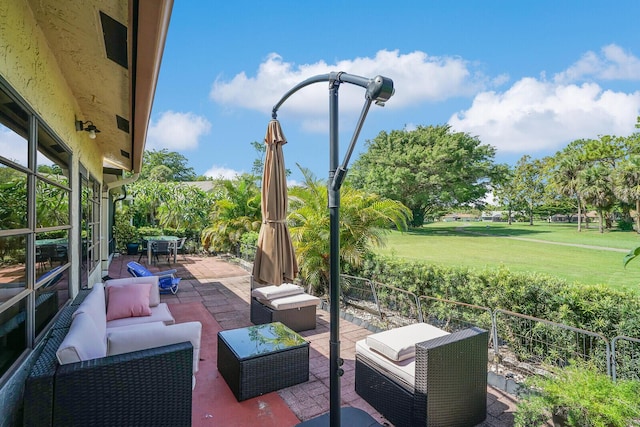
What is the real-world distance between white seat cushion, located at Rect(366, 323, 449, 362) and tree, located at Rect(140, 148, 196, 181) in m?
51.5

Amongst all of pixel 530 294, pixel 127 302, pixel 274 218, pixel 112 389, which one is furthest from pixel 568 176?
pixel 112 389

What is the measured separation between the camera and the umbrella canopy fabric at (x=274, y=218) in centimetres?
372

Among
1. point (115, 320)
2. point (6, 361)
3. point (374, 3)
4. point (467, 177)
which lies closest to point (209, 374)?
point (115, 320)

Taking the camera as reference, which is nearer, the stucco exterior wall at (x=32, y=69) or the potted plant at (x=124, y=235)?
the stucco exterior wall at (x=32, y=69)

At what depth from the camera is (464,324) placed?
531 centimetres

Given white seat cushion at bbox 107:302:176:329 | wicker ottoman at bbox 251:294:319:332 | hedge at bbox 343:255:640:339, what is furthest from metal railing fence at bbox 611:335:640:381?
white seat cushion at bbox 107:302:176:329

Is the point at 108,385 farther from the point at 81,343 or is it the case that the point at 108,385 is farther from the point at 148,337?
the point at 148,337

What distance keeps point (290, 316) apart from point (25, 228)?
3.86 metres

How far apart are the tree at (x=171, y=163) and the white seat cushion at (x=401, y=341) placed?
169 feet

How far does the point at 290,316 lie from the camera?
18.3 ft

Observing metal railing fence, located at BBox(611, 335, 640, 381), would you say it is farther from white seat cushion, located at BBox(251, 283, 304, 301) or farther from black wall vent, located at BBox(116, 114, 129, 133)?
black wall vent, located at BBox(116, 114, 129, 133)

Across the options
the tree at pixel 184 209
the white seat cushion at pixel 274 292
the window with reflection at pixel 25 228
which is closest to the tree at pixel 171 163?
the tree at pixel 184 209

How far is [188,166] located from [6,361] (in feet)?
200

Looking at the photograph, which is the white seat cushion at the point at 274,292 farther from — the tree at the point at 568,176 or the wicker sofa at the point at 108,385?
the tree at the point at 568,176
